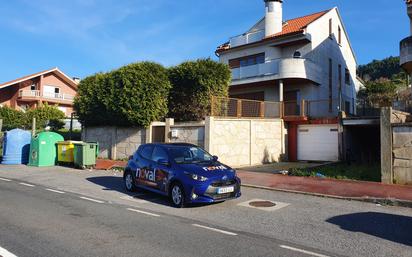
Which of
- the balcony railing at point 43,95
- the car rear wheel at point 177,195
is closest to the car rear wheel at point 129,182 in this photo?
the car rear wheel at point 177,195

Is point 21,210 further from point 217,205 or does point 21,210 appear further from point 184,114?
point 184,114

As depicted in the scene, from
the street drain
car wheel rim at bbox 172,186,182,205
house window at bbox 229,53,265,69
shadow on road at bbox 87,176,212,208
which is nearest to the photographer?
car wheel rim at bbox 172,186,182,205

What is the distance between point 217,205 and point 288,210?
1.73 m

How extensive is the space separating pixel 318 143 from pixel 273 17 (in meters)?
10.9

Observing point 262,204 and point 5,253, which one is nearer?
point 5,253

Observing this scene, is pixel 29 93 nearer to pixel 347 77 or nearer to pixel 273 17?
pixel 273 17

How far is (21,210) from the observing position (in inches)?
328

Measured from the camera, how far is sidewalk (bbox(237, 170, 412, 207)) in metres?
10.1

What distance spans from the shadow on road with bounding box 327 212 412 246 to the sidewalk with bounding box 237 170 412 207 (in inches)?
64.4

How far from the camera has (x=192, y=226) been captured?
23.6 ft

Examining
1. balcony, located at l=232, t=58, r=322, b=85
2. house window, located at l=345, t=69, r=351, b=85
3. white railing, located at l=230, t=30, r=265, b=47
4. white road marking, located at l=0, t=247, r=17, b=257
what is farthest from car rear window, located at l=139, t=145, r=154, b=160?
house window, located at l=345, t=69, r=351, b=85

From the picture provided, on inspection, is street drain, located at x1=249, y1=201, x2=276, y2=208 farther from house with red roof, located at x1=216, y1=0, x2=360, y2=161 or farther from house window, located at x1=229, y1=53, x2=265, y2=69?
house window, located at x1=229, y1=53, x2=265, y2=69

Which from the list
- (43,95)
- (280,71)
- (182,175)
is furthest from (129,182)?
(43,95)

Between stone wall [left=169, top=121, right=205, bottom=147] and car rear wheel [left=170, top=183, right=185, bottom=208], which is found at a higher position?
stone wall [left=169, top=121, right=205, bottom=147]
